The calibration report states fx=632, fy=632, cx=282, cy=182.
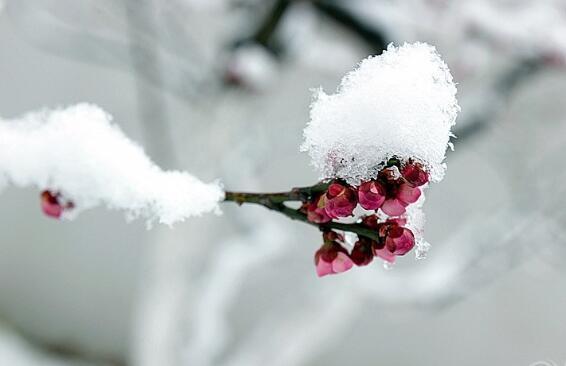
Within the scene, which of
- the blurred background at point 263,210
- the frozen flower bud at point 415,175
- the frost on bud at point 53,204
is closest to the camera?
the frozen flower bud at point 415,175

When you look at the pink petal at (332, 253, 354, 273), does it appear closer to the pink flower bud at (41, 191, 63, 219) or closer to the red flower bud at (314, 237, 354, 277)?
the red flower bud at (314, 237, 354, 277)

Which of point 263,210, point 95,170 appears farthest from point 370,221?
point 263,210

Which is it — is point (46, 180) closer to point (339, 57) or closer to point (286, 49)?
point (286, 49)

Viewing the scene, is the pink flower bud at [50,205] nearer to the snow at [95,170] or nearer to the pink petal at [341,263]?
the snow at [95,170]

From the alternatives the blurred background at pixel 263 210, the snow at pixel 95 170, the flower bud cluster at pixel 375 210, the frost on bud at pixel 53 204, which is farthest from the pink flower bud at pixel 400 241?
the blurred background at pixel 263 210

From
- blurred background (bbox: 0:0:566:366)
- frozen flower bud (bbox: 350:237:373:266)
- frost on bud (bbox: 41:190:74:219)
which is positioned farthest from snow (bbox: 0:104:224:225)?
blurred background (bbox: 0:0:566:366)

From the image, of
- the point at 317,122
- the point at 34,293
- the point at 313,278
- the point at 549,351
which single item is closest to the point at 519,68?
the point at 313,278
